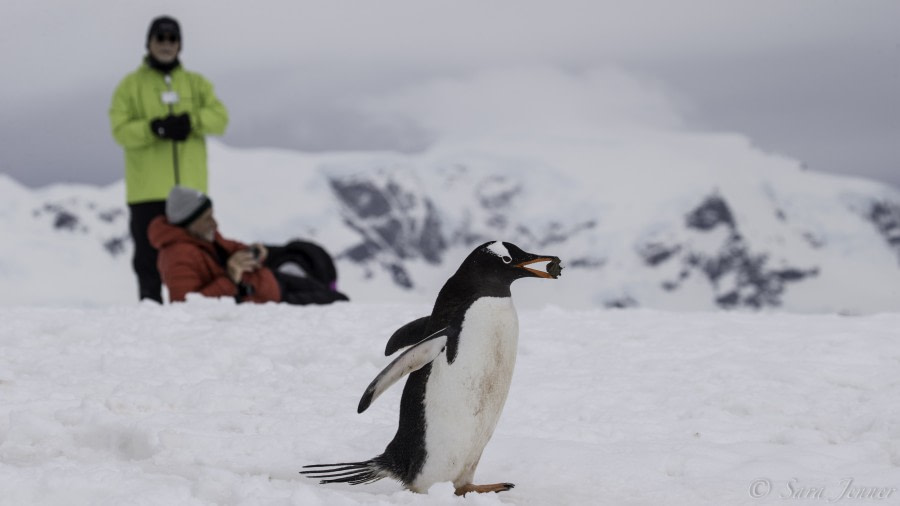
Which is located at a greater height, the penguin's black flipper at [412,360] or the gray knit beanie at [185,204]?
the gray knit beanie at [185,204]

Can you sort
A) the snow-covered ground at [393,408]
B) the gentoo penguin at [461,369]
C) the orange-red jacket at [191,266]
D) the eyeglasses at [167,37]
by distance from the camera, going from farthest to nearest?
the eyeglasses at [167,37]
the orange-red jacket at [191,266]
the snow-covered ground at [393,408]
the gentoo penguin at [461,369]

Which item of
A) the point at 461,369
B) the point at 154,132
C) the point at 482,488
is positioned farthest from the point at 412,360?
the point at 154,132

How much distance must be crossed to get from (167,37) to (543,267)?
564cm

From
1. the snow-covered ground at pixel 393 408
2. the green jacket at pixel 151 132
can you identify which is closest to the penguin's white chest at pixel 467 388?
the snow-covered ground at pixel 393 408

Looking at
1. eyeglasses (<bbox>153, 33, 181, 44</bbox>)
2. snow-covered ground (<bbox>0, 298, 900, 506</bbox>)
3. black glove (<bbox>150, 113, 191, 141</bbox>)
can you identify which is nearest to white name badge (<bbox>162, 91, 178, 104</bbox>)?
black glove (<bbox>150, 113, 191, 141</bbox>)

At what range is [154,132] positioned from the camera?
7.26 metres

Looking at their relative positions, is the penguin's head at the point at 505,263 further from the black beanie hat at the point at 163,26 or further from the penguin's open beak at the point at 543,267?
the black beanie hat at the point at 163,26

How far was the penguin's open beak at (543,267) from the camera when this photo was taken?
264cm

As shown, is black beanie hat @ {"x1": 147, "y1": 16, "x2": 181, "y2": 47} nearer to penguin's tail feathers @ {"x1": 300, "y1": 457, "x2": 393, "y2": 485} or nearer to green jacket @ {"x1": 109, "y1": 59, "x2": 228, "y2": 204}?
green jacket @ {"x1": 109, "y1": 59, "x2": 228, "y2": 204}

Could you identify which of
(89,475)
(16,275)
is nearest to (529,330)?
(89,475)

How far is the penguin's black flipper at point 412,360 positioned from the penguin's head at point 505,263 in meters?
0.21

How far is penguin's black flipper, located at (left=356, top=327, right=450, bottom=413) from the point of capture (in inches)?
105

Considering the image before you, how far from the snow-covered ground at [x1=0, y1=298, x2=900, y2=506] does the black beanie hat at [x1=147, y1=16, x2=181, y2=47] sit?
97.7 inches

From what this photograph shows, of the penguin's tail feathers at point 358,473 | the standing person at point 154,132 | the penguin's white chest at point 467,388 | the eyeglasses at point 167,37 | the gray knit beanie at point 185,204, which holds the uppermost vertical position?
the eyeglasses at point 167,37
